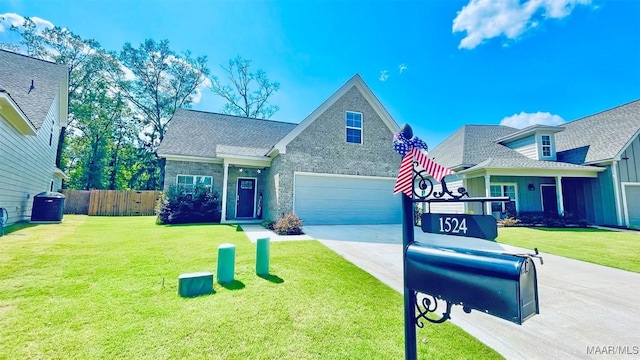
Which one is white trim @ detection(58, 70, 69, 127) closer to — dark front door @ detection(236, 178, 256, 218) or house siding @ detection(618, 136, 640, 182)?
dark front door @ detection(236, 178, 256, 218)

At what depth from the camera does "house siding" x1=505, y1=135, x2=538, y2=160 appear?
15.2 metres

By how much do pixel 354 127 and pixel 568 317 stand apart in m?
10.1

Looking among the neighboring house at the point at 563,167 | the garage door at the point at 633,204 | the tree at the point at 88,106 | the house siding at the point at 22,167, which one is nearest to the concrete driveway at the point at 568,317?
the neighboring house at the point at 563,167

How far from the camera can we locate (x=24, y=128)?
29.6 feet

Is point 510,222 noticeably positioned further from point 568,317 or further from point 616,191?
point 568,317

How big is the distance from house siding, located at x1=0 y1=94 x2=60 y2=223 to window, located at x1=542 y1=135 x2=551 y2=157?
80.2 feet

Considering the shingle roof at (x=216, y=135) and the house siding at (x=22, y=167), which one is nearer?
the house siding at (x=22, y=167)

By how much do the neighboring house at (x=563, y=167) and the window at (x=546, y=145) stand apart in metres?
0.06

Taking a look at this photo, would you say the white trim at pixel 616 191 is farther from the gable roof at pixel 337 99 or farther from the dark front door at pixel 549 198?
the gable roof at pixel 337 99

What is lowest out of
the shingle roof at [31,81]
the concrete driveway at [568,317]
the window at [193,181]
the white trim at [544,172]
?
the concrete driveway at [568,317]

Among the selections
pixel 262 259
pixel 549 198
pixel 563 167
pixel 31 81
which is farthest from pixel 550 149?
pixel 31 81

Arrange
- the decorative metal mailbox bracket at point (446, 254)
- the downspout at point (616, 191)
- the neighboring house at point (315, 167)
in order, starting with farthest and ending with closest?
the downspout at point (616, 191), the neighboring house at point (315, 167), the decorative metal mailbox bracket at point (446, 254)

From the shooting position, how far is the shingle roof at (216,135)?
43.1ft

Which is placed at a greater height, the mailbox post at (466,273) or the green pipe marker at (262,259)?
the mailbox post at (466,273)
